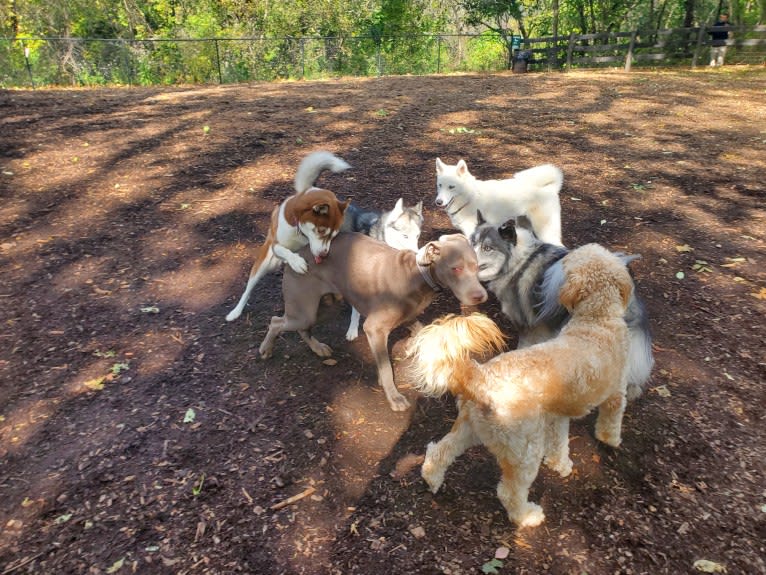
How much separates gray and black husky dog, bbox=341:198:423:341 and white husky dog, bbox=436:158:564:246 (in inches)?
30.8

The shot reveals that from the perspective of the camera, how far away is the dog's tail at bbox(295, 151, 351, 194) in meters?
4.58

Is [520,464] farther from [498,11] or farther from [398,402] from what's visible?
[498,11]

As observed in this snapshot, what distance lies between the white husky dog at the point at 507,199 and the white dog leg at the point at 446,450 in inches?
112

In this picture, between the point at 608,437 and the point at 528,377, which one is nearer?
the point at 528,377

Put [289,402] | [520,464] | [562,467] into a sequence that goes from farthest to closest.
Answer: [289,402], [562,467], [520,464]

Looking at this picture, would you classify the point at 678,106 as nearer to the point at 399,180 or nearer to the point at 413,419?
the point at 399,180

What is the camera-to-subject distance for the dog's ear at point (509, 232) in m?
4.21

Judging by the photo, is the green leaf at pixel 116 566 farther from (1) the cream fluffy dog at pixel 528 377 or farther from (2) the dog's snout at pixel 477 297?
(2) the dog's snout at pixel 477 297

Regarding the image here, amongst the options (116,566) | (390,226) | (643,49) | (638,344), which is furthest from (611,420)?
(643,49)

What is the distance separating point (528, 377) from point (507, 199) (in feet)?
11.2

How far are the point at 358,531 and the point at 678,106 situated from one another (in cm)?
1397

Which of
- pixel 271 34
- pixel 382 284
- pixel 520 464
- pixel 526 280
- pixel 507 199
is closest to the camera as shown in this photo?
pixel 520 464

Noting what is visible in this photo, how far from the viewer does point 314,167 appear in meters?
4.62

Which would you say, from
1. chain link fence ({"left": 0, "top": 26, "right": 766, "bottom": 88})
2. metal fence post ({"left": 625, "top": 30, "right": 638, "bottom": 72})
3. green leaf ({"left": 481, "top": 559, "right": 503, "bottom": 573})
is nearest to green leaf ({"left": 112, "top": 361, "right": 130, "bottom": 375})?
green leaf ({"left": 481, "top": 559, "right": 503, "bottom": 573})
